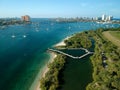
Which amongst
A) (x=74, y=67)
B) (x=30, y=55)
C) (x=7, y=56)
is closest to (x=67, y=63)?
(x=74, y=67)

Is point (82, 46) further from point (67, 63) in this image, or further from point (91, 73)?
point (91, 73)

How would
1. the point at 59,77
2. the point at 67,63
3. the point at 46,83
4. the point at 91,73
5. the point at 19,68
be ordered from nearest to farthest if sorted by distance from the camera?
1. the point at 46,83
2. the point at 59,77
3. the point at 91,73
4. the point at 19,68
5. the point at 67,63

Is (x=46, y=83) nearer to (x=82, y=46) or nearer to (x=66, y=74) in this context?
(x=66, y=74)

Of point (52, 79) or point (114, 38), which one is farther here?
point (114, 38)

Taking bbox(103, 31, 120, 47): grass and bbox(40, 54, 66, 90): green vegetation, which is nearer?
bbox(40, 54, 66, 90): green vegetation

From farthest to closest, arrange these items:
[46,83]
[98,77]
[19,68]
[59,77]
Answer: [19,68], [59,77], [98,77], [46,83]

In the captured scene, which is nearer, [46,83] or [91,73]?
[46,83]

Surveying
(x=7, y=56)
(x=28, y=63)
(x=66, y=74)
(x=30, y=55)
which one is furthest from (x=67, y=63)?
(x=7, y=56)

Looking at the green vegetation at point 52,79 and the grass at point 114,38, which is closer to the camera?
the green vegetation at point 52,79

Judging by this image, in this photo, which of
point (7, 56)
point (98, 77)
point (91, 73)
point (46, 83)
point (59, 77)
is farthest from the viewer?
point (7, 56)

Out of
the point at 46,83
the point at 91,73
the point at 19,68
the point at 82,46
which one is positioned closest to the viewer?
the point at 46,83
